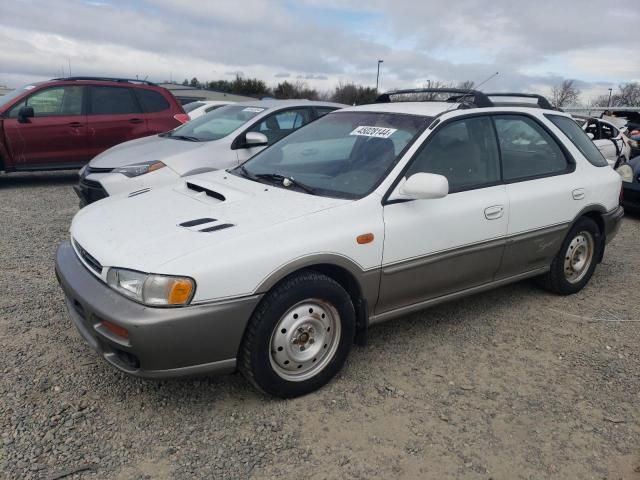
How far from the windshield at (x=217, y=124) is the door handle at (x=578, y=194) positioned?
3.69 meters

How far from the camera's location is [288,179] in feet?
11.2

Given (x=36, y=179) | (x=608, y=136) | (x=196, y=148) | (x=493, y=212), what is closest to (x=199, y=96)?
(x=36, y=179)

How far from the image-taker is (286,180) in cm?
342

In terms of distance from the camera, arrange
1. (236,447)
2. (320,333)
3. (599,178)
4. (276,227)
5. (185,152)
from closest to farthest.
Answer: (236,447) < (276,227) < (320,333) < (599,178) < (185,152)

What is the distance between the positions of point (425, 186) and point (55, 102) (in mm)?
7512

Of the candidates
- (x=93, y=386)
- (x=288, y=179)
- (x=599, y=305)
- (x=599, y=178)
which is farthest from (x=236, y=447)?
(x=599, y=178)

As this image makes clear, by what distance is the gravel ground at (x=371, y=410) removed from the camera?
8.21ft

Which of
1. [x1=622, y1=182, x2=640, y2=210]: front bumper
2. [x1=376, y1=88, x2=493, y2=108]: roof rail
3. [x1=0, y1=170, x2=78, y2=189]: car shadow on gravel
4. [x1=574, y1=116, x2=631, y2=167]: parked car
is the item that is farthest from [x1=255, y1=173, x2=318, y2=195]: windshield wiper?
[x1=574, y1=116, x2=631, y2=167]: parked car

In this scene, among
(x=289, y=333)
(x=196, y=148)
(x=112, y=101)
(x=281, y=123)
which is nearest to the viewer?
(x=289, y=333)

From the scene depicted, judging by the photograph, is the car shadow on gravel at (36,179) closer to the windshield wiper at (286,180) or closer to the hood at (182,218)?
the hood at (182,218)

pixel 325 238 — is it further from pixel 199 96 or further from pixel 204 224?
pixel 199 96

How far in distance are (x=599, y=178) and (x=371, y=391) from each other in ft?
9.35

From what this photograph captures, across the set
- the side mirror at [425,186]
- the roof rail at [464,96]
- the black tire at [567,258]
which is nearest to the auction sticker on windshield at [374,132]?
the side mirror at [425,186]

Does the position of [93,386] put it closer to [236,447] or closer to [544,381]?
[236,447]
